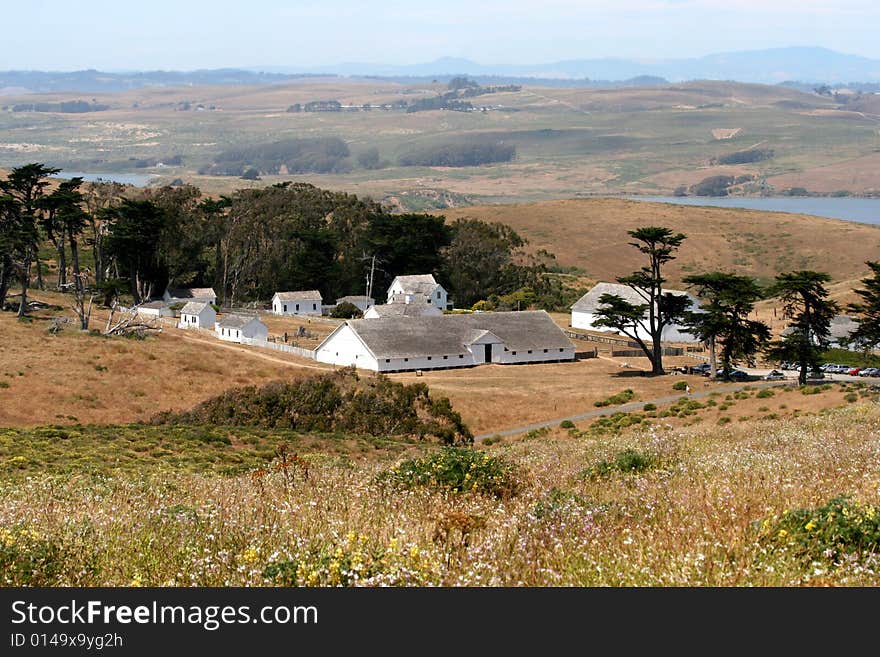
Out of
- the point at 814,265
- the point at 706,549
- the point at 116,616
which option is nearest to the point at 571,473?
the point at 706,549

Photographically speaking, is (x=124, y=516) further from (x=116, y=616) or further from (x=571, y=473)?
(x=571, y=473)

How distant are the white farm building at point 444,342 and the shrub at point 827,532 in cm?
5531

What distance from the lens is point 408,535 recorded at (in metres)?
9.66

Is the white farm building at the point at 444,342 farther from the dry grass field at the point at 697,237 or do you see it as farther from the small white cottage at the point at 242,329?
the dry grass field at the point at 697,237

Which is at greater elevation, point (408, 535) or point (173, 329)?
point (408, 535)

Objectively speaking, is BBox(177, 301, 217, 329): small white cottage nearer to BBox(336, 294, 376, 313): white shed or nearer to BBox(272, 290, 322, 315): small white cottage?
BBox(272, 290, 322, 315): small white cottage

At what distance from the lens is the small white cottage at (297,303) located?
299 feet

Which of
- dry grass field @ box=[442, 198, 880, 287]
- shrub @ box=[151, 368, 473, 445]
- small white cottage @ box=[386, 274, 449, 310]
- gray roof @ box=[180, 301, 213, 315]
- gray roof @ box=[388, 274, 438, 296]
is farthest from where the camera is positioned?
dry grass field @ box=[442, 198, 880, 287]

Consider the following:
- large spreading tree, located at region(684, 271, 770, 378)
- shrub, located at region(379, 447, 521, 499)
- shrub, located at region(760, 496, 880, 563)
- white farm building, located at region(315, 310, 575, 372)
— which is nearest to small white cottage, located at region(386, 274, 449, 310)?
white farm building, located at region(315, 310, 575, 372)

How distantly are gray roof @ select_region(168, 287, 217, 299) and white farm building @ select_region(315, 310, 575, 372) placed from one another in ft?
80.3

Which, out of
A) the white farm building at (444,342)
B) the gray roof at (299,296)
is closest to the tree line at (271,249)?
the gray roof at (299,296)

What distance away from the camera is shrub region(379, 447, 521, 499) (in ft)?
45.1

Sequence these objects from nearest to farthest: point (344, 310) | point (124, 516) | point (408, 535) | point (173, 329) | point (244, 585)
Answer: point (244, 585), point (408, 535), point (124, 516), point (173, 329), point (344, 310)

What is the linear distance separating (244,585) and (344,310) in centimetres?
8293
